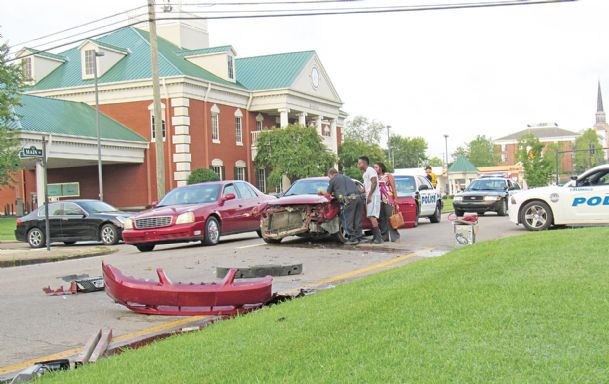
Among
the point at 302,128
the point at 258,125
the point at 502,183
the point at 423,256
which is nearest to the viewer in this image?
the point at 423,256

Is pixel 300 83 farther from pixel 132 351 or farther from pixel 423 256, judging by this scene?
pixel 132 351

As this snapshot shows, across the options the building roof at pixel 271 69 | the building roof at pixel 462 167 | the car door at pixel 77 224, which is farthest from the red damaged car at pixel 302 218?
the building roof at pixel 462 167

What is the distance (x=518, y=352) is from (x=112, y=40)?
1804 inches

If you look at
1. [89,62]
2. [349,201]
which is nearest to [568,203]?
[349,201]

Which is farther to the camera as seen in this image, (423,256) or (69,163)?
(69,163)

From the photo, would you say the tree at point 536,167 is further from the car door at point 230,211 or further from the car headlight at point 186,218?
the car headlight at point 186,218

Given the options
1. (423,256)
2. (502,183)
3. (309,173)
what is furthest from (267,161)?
(423,256)

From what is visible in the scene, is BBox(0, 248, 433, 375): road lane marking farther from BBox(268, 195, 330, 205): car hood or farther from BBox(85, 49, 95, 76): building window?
BBox(85, 49, 95, 76): building window

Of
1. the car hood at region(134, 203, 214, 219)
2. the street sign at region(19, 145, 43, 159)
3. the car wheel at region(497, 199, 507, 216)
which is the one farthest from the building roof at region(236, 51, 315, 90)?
the car hood at region(134, 203, 214, 219)

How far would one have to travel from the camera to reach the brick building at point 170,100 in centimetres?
4100

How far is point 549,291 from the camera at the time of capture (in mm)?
5887

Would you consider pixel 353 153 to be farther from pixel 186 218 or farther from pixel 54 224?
pixel 186 218

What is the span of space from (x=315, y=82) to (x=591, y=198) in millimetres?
38442

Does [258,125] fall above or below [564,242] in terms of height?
above
